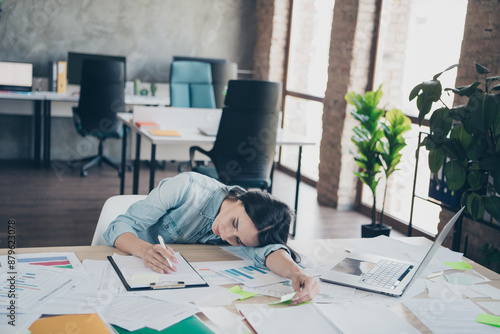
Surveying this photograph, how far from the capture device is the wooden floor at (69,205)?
4004mm

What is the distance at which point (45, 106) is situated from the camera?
5.91m

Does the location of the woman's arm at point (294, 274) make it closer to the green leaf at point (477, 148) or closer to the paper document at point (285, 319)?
the paper document at point (285, 319)

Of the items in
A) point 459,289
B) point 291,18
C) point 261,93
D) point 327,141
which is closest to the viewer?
point 459,289

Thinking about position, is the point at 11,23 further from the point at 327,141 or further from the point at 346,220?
the point at 346,220

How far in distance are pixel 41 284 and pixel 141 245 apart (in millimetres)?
344

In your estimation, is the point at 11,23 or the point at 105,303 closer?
the point at 105,303

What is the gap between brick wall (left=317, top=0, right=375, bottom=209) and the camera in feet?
16.5

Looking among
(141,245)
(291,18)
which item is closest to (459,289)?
(141,245)

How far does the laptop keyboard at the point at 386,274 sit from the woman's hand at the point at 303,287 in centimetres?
20

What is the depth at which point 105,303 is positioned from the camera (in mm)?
1378

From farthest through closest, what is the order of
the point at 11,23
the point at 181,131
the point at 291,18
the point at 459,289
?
the point at 291,18
the point at 11,23
the point at 181,131
the point at 459,289

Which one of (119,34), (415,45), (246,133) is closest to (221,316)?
(246,133)

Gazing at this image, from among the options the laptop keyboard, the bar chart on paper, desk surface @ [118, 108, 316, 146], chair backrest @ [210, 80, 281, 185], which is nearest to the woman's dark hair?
the bar chart on paper

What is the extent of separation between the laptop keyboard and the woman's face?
362 millimetres
